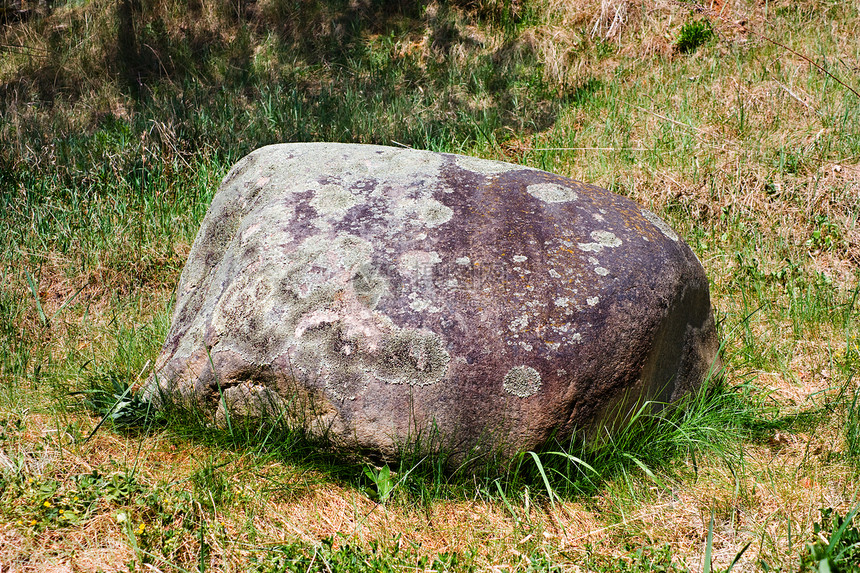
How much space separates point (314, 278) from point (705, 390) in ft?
5.45

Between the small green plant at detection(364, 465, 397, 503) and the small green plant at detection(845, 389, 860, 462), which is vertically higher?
the small green plant at detection(845, 389, 860, 462)

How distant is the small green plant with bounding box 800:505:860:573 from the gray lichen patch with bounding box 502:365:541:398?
0.90 metres

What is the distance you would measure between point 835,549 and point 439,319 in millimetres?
1362

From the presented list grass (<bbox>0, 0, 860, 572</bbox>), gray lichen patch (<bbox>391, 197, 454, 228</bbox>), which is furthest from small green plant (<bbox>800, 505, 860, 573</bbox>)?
gray lichen patch (<bbox>391, 197, 454, 228</bbox>)

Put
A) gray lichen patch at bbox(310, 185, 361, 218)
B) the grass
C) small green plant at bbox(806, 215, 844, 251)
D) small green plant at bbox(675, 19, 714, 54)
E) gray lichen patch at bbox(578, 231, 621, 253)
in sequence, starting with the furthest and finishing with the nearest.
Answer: small green plant at bbox(675, 19, 714, 54) → small green plant at bbox(806, 215, 844, 251) → gray lichen patch at bbox(310, 185, 361, 218) → gray lichen patch at bbox(578, 231, 621, 253) → the grass

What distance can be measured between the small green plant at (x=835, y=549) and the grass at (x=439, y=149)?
0.04 feet

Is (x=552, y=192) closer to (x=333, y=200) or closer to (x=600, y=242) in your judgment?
(x=600, y=242)

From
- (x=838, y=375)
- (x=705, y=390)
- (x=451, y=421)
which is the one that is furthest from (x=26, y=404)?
(x=838, y=375)

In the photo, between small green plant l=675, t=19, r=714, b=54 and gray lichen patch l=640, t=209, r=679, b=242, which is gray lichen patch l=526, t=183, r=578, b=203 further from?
small green plant l=675, t=19, r=714, b=54

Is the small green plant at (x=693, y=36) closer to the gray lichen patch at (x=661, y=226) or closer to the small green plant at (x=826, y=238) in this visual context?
the small green plant at (x=826, y=238)

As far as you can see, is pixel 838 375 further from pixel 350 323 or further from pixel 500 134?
pixel 500 134

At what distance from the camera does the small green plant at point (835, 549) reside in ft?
5.82

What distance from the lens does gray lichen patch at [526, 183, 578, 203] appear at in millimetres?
2674

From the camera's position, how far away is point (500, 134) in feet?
17.2
